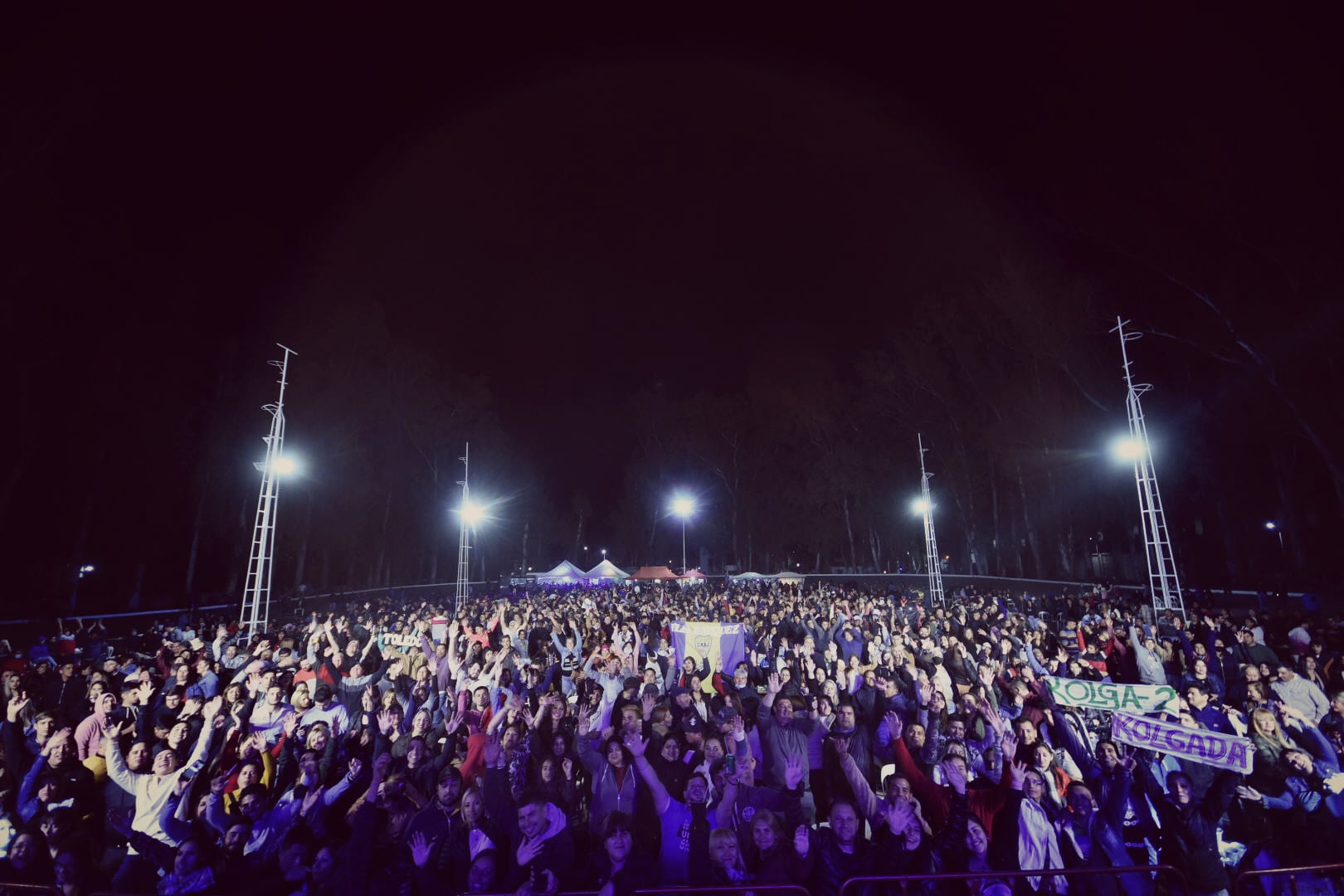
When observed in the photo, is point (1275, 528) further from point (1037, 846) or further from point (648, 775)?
point (648, 775)

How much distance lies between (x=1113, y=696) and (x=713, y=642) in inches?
212

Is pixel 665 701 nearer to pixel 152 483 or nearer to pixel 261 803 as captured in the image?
pixel 261 803

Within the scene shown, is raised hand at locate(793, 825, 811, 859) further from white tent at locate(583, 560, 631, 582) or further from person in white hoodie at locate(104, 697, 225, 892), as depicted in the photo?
white tent at locate(583, 560, 631, 582)

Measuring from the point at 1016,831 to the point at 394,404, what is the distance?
4057cm

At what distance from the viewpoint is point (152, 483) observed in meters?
28.5

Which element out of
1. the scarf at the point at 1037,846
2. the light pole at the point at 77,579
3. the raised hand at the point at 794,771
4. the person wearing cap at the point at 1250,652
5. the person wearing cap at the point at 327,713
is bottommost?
the scarf at the point at 1037,846

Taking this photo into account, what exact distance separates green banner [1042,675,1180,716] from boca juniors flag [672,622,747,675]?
4.41 meters

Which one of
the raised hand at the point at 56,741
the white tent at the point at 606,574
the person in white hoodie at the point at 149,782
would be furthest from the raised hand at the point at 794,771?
the white tent at the point at 606,574

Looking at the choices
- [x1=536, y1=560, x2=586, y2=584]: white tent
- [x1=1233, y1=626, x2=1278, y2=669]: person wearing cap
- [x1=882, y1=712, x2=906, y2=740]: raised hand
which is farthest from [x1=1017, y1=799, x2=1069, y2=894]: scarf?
[x1=536, y1=560, x2=586, y2=584]: white tent

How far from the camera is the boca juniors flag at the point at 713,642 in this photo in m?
10.5

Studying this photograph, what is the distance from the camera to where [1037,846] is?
15.6 ft

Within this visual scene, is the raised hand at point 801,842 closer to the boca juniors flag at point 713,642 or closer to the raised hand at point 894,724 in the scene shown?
the raised hand at point 894,724

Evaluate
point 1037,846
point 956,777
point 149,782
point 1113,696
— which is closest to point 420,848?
point 149,782

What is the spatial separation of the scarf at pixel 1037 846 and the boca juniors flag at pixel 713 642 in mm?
5905
